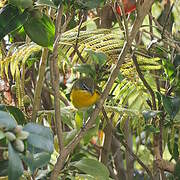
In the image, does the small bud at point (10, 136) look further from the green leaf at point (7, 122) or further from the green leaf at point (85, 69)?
the green leaf at point (85, 69)

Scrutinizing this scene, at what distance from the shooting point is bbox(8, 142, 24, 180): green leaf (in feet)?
1.84

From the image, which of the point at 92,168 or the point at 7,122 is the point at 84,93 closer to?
the point at 92,168

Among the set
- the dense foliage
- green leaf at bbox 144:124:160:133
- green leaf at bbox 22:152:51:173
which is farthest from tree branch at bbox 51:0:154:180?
green leaf at bbox 144:124:160:133

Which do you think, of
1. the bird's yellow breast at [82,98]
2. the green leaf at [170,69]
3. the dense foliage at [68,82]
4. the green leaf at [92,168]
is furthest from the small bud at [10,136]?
the green leaf at [170,69]

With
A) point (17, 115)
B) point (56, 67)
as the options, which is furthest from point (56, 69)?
point (17, 115)

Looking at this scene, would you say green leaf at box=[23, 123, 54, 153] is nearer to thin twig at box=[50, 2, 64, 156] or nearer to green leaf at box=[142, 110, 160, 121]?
thin twig at box=[50, 2, 64, 156]

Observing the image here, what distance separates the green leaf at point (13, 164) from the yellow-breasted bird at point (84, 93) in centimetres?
50

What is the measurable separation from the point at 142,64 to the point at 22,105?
0.35 metres

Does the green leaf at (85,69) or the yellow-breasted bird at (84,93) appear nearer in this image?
the green leaf at (85,69)

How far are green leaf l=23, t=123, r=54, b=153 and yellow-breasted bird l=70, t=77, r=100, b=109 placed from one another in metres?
0.42

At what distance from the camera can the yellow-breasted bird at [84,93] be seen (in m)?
1.08

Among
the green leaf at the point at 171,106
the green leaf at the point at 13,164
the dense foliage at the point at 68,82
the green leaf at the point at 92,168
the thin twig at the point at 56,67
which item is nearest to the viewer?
the green leaf at the point at 13,164

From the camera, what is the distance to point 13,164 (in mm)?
562

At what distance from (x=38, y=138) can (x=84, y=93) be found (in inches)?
18.7
